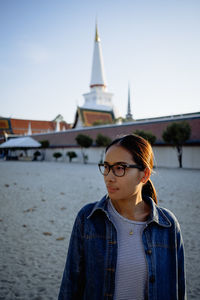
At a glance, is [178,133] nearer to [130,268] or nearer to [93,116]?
[130,268]

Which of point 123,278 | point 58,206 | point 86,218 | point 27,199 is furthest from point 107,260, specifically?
point 27,199

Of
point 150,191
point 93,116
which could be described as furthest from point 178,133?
point 93,116

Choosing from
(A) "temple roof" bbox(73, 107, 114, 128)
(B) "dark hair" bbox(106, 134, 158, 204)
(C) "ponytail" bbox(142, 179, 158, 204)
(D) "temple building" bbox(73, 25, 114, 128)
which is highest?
(D) "temple building" bbox(73, 25, 114, 128)

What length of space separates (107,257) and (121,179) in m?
0.47

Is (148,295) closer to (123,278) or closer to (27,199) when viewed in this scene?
(123,278)

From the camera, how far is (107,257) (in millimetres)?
1361

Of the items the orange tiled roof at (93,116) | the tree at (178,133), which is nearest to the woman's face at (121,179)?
the tree at (178,133)

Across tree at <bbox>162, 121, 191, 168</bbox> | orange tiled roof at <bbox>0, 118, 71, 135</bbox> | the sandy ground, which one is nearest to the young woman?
the sandy ground

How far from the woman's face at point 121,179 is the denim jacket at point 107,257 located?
0.45 feet

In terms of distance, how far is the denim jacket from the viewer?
1375 mm

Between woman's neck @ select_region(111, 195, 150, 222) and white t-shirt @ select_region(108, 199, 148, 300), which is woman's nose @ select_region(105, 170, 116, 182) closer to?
woman's neck @ select_region(111, 195, 150, 222)

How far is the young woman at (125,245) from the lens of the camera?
1.37 m

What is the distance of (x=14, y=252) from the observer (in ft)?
12.3

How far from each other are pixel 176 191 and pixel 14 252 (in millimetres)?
6862
